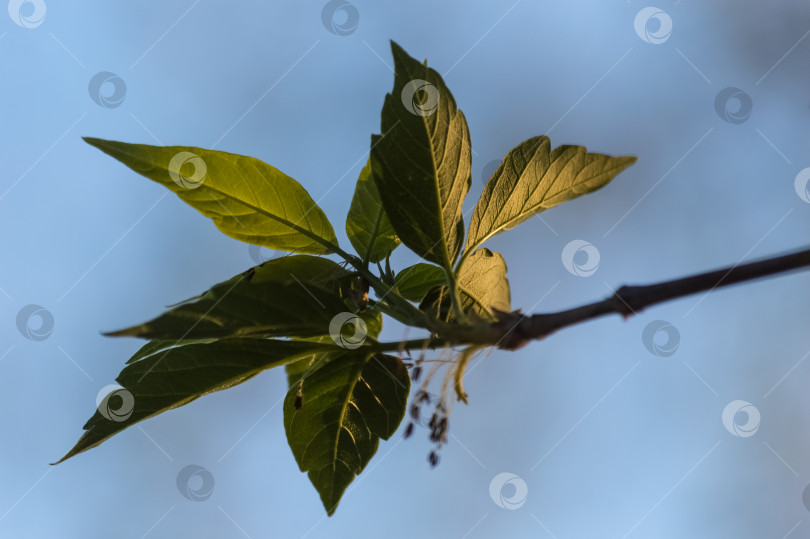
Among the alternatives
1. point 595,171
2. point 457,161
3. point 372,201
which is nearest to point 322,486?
point 372,201

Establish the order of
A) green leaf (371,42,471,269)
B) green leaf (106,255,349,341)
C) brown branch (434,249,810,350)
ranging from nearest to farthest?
brown branch (434,249,810,350) < green leaf (106,255,349,341) < green leaf (371,42,471,269)

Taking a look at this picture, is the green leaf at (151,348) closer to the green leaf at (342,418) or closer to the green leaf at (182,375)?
the green leaf at (182,375)

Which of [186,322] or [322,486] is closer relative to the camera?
[186,322]

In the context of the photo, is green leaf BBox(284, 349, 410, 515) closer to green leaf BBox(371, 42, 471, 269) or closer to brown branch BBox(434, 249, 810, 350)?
green leaf BBox(371, 42, 471, 269)

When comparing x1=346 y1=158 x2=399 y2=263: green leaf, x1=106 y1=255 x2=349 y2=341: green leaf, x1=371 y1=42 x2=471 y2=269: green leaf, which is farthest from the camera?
x1=346 y1=158 x2=399 y2=263: green leaf

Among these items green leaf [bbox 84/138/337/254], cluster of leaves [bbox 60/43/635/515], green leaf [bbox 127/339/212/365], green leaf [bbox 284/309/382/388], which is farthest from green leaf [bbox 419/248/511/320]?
green leaf [bbox 127/339/212/365]

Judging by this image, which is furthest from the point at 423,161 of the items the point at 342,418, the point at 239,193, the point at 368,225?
the point at 342,418

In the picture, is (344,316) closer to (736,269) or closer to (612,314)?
(612,314)
